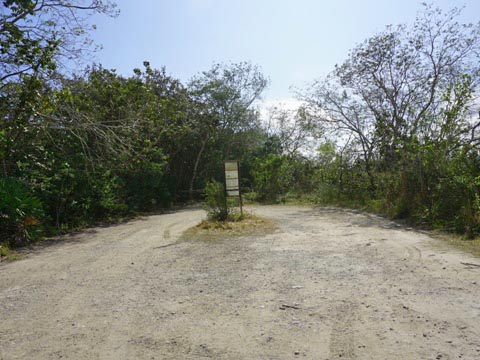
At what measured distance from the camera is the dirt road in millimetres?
3426

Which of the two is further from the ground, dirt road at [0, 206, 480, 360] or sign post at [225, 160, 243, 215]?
sign post at [225, 160, 243, 215]

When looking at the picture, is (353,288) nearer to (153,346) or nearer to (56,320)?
(153,346)

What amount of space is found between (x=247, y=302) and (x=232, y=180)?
6.69m

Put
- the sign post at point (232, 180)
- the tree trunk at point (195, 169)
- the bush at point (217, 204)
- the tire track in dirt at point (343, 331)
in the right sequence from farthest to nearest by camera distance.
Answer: the tree trunk at point (195, 169) < the sign post at point (232, 180) < the bush at point (217, 204) < the tire track in dirt at point (343, 331)

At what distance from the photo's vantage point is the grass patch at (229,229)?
9328 millimetres

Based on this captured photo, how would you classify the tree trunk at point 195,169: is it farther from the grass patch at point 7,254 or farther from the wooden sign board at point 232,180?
the grass patch at point 7,254

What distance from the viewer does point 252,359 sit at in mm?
3203

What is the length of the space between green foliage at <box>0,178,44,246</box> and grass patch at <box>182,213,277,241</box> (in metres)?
3.49

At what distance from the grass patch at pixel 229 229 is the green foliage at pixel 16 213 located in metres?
3.49

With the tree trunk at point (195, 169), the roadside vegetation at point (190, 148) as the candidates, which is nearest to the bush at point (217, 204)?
the roadside vegetation at point (190, 148)

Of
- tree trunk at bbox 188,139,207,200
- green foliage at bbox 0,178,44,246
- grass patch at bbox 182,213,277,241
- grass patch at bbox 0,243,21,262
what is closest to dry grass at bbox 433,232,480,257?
grass patch at bbox 182,213,277,241

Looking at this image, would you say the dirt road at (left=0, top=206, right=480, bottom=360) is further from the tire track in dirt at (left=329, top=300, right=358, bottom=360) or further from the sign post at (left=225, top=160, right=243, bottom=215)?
the sign post at (left=225, top=160, right=243, bottom=215)

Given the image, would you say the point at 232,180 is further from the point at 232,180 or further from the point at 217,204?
the point at 217,204

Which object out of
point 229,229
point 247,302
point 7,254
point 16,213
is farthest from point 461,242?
point 16,213
